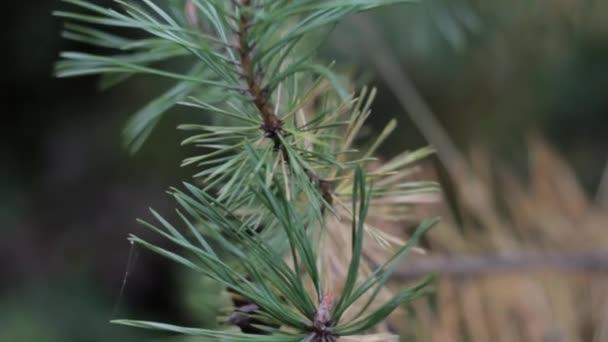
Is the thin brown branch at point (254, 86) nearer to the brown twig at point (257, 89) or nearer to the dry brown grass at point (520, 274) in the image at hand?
the brown twig at point (257, 89)

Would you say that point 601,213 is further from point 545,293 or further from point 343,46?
point 343,46

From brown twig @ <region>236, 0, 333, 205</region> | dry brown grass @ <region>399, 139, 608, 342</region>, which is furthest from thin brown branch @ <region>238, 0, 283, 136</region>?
dry brown grass @ <region>399, 139, 608, 342</region>

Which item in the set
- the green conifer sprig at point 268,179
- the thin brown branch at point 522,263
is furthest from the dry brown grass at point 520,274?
the green conifer sprig at point 268,179

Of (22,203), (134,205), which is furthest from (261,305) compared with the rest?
(22,203)

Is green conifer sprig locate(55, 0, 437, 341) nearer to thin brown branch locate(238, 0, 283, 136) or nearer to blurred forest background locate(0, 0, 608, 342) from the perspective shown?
thin brown branch locate(238, 0, 283, 136)

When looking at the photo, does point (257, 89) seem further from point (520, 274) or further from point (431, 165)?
point (431, 165)

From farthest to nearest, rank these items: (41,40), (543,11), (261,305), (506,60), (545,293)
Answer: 1. (41,40)
2. (506,60)
3. (543,11)
4. (545,293)
5. (261,305)

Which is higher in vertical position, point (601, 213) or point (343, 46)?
point (343, 46)

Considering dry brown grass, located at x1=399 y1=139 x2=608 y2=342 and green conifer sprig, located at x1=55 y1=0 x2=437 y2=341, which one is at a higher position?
green conifer sprig, located at x1=55 y1=0 x2=437 y2=341

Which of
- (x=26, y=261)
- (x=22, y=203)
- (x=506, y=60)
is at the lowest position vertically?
(x=26, y=261)
